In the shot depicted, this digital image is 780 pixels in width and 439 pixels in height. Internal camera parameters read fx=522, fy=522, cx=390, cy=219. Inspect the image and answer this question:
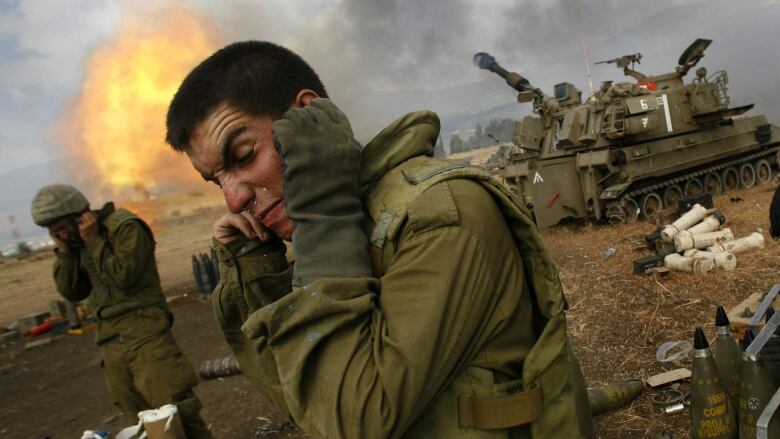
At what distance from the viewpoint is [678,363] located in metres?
4.71

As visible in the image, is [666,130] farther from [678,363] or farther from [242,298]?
[242,298]

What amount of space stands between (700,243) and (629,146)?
4.55m

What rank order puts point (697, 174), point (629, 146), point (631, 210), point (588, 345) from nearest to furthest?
1. point (588, 345)
2. point (631, 210)
3. point (629, 146)
4. point (697, 174)

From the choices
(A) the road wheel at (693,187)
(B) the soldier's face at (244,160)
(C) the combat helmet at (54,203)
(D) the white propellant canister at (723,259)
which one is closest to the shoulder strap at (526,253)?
(B) the soldier's face at (244,160)

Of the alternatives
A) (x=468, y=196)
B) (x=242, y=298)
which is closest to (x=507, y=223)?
(x=468, y=196)

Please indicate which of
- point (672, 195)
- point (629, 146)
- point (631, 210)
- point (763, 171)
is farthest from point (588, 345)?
point (763, 171)

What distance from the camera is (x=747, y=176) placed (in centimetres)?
1431

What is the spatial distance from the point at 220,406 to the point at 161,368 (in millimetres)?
1848

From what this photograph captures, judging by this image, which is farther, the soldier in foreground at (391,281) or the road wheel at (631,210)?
the road wheel at (631,210)

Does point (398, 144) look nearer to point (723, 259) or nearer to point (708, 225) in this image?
point (723, 259)

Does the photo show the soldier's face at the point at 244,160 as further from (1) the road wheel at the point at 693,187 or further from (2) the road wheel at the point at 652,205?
(1) the road wheel at the point at 693,187

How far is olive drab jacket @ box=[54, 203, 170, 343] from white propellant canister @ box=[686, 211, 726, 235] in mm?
7507

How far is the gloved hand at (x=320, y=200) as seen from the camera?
1240 millimetres

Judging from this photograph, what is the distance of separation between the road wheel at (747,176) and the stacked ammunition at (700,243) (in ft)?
21.1
